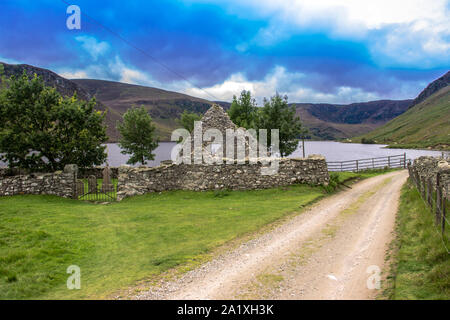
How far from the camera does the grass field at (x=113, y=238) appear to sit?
284 inches

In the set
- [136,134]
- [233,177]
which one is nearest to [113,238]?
[233,177]

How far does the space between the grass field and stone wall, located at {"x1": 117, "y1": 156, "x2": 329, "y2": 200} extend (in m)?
2.28

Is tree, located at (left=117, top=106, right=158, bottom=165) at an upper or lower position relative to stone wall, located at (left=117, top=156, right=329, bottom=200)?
upper

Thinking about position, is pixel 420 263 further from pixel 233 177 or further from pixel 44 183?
pixel 44 183

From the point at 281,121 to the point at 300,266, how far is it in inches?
1163

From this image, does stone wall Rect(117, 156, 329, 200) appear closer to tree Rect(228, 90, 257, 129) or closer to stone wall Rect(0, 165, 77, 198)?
stone wall Rect(0, 165, 77, 198)

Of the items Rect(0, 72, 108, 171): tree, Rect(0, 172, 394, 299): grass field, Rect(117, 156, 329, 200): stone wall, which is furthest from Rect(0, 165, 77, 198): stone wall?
Rect(117, 156, 329, 200): stone wall

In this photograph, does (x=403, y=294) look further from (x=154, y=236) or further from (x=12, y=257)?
(x=12, y=257)

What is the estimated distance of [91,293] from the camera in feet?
21.8

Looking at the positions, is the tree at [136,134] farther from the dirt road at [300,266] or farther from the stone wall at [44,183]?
the dirt road at [300,266]

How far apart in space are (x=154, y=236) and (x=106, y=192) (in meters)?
14.1

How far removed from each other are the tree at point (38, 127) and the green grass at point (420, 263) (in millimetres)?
24990

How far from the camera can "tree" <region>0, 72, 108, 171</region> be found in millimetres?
22391
